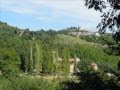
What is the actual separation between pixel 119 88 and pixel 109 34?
11.9ft

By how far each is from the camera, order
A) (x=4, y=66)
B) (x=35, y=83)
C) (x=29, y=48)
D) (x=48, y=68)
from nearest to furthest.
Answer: (x=35, y=83), (x=4, y=66), (x=48, y=68), (x=29, y=48)

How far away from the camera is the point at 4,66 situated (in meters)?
63.5

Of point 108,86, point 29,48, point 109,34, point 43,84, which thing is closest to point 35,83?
point 43,84

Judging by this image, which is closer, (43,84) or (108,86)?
(108,86)

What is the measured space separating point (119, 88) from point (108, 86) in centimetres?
133

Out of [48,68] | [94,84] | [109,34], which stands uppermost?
[109,34]

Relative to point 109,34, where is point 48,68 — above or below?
below

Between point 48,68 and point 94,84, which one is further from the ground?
point 94,84

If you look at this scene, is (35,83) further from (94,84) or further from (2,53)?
(2,53)

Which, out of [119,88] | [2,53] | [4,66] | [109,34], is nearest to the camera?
[109,34]

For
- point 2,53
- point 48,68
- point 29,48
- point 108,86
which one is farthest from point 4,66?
point 108,86

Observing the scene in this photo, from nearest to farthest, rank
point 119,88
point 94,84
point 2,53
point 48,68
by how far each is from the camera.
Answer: point 119,88
point 94,84
point 2,53
point 48,68

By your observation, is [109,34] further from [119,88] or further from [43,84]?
[43,84]

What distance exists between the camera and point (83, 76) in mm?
20078
